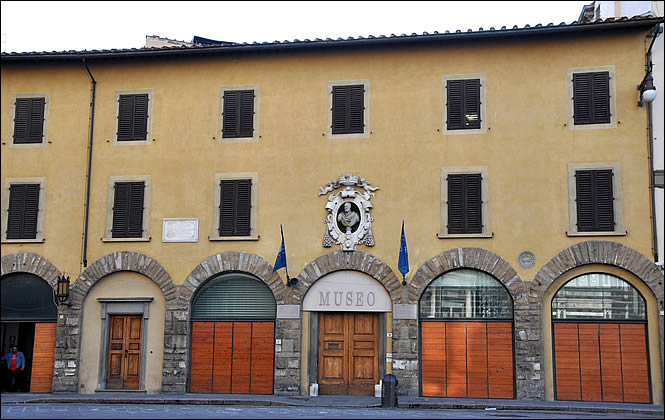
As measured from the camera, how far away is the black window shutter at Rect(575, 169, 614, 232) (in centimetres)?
2038

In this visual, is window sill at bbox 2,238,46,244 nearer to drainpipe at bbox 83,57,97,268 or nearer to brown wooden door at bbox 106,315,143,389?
drainpipe at bbox 83,57,97,268

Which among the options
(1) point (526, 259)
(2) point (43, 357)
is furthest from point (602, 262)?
(2) point (43, 357)

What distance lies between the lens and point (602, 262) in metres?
20.2

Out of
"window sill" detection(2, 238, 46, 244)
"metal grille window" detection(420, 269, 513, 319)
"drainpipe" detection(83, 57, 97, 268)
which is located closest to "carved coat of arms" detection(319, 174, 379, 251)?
"metal grille window" detection(420, 269, 513, 319)

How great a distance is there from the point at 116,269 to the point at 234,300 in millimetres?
3180

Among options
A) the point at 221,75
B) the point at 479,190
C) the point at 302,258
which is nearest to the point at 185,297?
the point at 302,258

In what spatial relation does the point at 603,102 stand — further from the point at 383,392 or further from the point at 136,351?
the point at 136,351

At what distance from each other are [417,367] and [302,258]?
154 inches

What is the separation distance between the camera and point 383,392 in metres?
18.9

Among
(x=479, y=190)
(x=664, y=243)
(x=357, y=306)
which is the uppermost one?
(x=479, y=190)

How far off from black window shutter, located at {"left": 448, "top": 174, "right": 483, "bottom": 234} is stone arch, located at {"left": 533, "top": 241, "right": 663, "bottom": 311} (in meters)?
1.91

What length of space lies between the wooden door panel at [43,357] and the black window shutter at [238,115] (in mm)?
6904

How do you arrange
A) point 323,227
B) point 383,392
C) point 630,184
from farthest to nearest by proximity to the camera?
point 323,227
point 630,184
point 383,392

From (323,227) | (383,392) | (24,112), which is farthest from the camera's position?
(24,112)
